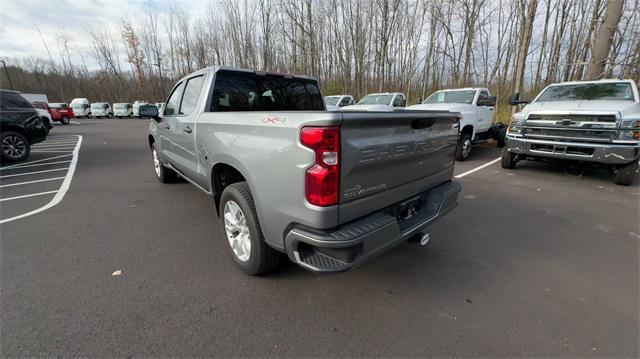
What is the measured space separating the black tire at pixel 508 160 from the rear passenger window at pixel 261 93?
521 centimetres

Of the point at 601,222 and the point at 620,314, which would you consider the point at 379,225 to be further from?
the point at 601,222

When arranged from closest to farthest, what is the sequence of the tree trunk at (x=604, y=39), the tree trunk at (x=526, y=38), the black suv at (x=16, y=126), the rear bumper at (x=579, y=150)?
1. the rear bumper at (x=579, y=150)
2. the black suv at (x=16, y=126)
3. the tree trunk at (x=604, y=39)
4. the tree trunk at (x=526, y=38)

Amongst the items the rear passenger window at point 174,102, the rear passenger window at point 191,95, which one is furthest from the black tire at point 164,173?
the rear passenger window at point 191,95

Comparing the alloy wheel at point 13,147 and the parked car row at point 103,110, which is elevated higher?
the parked car row at point 103,110

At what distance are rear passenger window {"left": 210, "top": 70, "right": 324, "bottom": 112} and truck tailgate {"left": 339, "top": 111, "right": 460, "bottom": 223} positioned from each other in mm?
2037

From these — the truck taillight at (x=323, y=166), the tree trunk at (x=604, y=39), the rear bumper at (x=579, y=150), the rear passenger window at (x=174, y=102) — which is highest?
the tree trunk at (x=604, y=39)

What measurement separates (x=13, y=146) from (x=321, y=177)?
34.3 ft

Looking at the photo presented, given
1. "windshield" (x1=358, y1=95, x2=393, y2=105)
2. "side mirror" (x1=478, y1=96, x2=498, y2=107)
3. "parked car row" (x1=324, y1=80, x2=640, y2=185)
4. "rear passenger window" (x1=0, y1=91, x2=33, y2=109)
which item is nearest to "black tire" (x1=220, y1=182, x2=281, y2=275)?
"parked car row" (x1=324, y1=80, x2=640, y2=185)

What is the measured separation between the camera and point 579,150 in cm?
543

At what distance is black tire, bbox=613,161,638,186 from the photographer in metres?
5.28

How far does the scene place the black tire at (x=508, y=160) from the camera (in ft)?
22.1

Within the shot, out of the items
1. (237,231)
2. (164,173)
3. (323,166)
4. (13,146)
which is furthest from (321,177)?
(13,146)

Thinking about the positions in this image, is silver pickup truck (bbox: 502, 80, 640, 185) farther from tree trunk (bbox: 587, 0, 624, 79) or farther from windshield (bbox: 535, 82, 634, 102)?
tree trunk (bbox: 587, 0, 624, 79)

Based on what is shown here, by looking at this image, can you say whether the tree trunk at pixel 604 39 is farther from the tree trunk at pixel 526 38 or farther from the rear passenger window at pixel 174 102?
the rear passenger window at pixel 174 102
